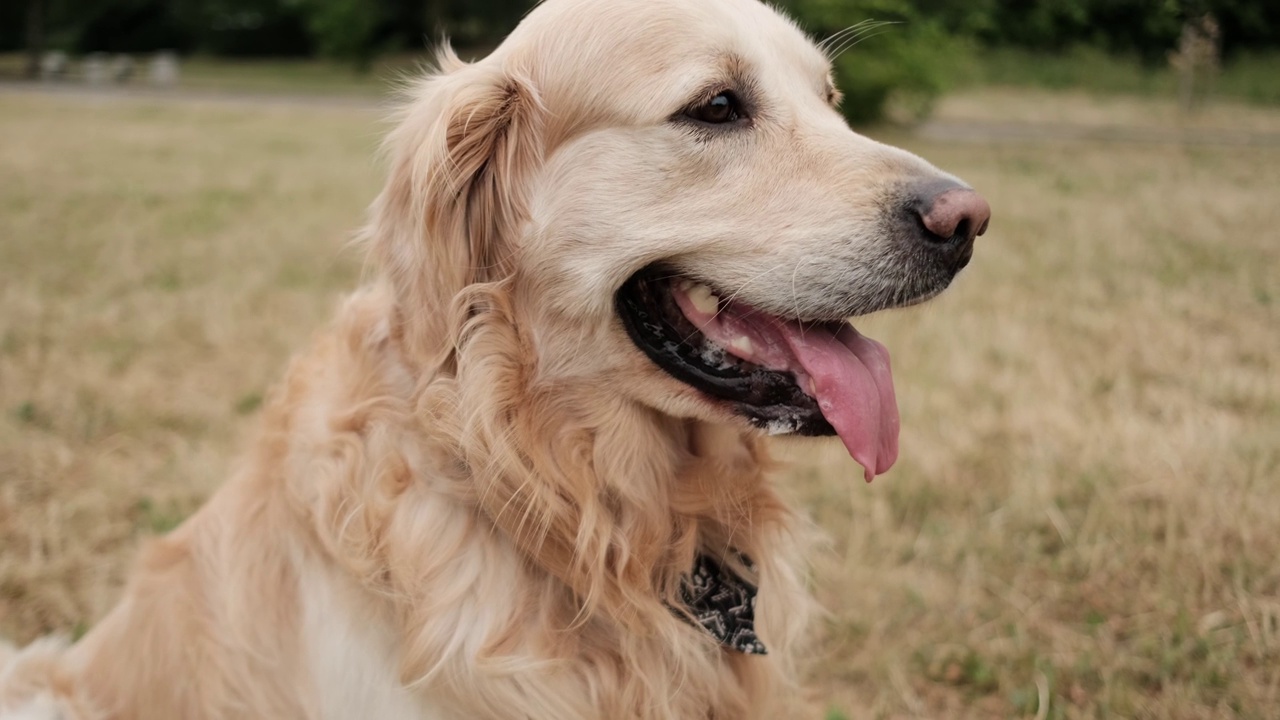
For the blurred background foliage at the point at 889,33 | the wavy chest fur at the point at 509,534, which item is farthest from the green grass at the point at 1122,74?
the wavy chest fur at the point at 509,534

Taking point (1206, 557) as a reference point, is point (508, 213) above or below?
above

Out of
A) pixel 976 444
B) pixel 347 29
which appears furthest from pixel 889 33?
pixel 347 29

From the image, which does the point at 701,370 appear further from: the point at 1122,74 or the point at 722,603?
the point at 1122,74

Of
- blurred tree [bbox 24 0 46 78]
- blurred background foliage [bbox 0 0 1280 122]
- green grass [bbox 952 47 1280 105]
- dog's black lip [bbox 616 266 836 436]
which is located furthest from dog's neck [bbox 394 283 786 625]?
blurred tree [bbox 24 0 46 78]

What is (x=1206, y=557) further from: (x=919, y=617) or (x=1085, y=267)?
(x=1085, y=267)

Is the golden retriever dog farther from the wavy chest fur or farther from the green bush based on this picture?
the green bush

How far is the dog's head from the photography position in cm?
214

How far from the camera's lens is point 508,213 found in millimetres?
2238

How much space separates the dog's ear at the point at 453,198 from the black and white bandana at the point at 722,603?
0.83 meters

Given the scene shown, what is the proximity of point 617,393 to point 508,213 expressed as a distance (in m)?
0.50

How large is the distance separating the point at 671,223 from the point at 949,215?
612mm

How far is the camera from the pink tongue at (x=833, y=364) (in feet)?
6.94

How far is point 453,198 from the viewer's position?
86.7 inches

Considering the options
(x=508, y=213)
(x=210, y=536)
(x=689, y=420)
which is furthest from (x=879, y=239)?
(x=210, y=536)
